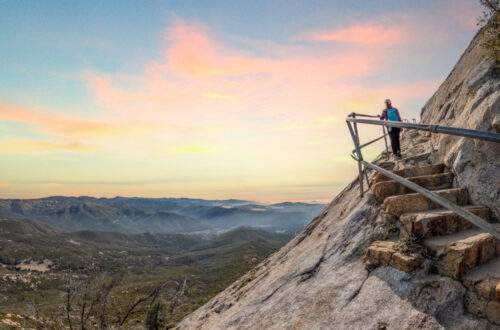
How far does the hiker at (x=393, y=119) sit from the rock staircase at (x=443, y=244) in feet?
14.5

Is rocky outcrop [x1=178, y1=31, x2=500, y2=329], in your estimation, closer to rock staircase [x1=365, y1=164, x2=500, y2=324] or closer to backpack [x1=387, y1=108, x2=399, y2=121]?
rock staircase [x1=365, y1=164, x2=500, y2=324]

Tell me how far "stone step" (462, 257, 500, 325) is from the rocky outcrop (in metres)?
0.01

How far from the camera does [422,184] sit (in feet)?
23.9

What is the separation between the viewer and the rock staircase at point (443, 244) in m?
4.34

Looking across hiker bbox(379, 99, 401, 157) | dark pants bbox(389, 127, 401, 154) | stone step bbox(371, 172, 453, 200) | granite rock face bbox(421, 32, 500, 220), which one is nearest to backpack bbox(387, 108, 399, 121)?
hiker bbox(379, 99, 401, 157)

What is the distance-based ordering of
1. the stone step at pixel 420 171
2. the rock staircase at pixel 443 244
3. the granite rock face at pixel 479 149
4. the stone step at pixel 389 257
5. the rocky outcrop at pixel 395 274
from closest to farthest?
the rock staircase at pixel 443 244
the rocky outcrop at pixel 395 274
the stone step at pixel 389 257
the granite rock face at pixel 479 149
the stone step at pixel 420 171

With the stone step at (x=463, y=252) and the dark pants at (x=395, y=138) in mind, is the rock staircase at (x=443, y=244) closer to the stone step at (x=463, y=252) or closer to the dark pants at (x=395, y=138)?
the stone step at (x=463, y=252)

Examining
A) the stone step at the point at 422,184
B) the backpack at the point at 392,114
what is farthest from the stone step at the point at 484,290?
the backpack at the point at 392,114

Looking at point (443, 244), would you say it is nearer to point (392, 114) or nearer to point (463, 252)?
point (463, 252)

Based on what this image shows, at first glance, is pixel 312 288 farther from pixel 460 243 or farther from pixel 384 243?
pixel 460 243

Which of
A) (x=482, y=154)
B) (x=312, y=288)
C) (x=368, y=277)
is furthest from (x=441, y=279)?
(x=482, y=154)

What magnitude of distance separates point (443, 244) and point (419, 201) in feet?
4.88

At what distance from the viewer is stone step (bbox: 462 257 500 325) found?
4.05 meters

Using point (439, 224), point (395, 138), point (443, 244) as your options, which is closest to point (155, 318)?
point (395, 138)
